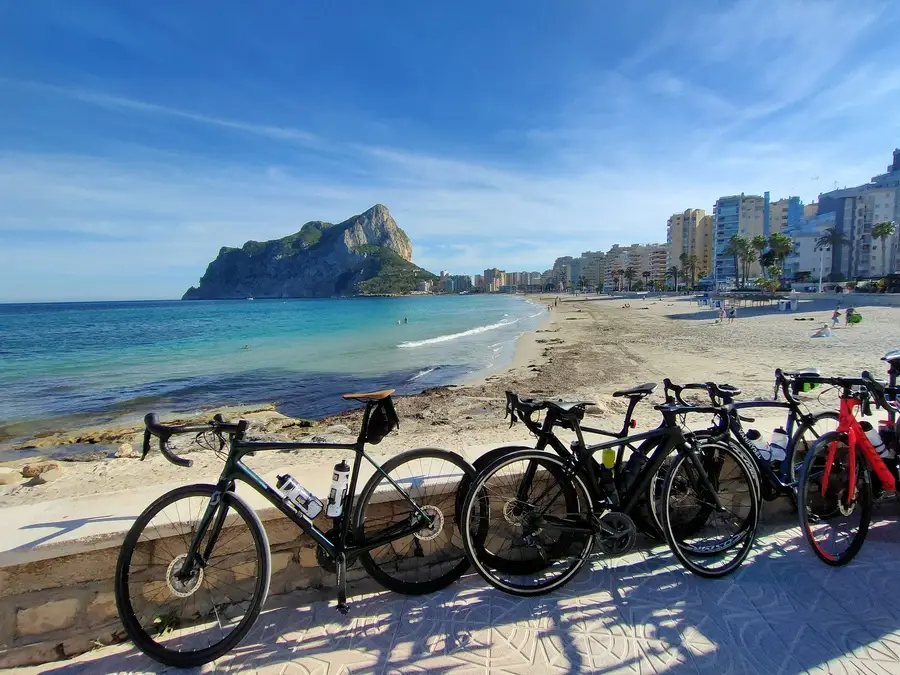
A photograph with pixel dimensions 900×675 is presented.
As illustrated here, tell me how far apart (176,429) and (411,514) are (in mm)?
1337

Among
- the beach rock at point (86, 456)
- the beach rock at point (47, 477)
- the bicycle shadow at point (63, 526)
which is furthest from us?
the beach rock at point (86, 456)

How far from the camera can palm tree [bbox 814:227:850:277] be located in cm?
8744

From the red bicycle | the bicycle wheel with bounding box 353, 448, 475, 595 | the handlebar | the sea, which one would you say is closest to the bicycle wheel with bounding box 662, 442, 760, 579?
the red bicycle

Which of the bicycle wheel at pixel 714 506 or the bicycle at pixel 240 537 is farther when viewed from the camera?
the bicycle wheel at pixel 714 506

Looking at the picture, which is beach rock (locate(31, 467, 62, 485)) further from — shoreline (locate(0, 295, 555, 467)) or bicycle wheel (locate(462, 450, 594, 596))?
bicycle wheel (locate(462, 450, 594, 596))

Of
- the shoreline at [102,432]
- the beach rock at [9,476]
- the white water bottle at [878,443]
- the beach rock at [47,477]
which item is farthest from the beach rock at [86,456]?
the white water bottle at [878,443]

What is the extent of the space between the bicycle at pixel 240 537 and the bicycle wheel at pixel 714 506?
1.37 m

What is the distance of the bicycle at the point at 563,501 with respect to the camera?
2762 millimetres

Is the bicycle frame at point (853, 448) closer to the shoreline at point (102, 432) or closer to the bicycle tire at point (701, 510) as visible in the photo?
the bicycle tire at point (701, 510)

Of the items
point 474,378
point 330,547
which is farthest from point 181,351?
point 330,547

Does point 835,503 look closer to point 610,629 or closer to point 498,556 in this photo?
→ point 610,629

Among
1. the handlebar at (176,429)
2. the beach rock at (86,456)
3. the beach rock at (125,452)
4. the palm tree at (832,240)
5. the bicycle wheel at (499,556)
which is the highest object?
the palm tree at (832,240)

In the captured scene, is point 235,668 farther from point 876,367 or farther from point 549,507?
point 876,367

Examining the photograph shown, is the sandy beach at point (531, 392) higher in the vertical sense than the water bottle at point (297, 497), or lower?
lower
